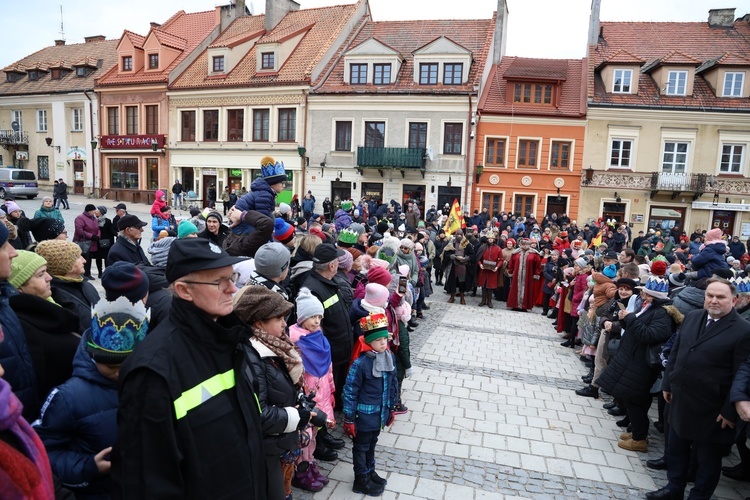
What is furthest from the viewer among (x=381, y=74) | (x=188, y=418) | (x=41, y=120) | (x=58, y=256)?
(x=41, y=120)

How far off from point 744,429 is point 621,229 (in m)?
17.7

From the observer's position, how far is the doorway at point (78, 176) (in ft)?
109

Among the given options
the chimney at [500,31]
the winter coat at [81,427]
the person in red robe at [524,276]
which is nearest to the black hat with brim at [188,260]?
the winter coat at [81,427]

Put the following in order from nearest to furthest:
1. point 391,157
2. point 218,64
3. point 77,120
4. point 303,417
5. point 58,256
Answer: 1. point 303,417
2. point 58,256
3. point 391,157
4. point 218,64
5. point 77,120

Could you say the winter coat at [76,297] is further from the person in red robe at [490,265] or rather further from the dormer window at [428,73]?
the dormer window at [428,73]

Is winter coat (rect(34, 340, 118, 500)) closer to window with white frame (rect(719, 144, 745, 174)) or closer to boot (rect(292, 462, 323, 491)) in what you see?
boot (rect(292, 462, 323, 491))

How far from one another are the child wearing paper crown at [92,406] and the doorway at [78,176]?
36.6 metres

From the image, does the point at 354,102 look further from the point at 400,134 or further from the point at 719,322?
the point at 719,322

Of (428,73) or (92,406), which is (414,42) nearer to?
(428,73)

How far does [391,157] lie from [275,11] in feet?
46.1

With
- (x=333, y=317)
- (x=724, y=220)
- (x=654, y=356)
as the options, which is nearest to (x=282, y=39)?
(x=724, y=220)

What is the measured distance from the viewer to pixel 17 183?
27.6 meters

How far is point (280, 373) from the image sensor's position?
3195 millimetres

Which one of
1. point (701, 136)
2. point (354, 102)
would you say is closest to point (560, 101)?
point (701, 136)
